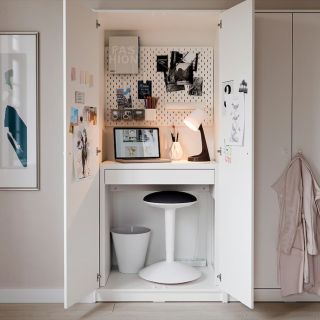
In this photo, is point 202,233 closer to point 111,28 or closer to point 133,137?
point 133,137

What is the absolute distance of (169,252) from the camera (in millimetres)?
3590

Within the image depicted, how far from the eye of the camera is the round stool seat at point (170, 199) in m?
3.39

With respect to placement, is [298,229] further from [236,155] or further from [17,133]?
[17,133]

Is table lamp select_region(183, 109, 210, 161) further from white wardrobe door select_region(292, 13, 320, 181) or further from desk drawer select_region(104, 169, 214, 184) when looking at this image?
white wardrobe door select_region(292, 13, 320, 181)

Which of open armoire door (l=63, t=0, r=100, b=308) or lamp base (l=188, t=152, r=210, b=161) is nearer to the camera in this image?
open armoire door (l=63, t=0, r=100, b=308)

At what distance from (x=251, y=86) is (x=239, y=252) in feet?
3.69

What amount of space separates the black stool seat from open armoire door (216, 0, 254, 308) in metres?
Answer: 0.27

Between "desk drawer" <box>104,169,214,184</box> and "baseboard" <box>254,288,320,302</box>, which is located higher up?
"desk drawer" <box>104,169,214,184</box>

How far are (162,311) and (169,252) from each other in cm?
52

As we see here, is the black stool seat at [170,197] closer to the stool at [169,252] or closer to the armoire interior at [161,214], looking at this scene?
the stool at [169,252]

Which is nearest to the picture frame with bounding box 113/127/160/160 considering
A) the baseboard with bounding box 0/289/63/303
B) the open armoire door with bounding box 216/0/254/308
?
the open armoire door with bounding box 216/0/254/308

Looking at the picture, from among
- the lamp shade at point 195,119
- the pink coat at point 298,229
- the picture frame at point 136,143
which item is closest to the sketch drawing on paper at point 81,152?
the picture frame at point 136,143

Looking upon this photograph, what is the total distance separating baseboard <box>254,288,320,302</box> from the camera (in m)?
3.35

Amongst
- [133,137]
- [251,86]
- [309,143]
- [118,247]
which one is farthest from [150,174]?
[309,143]
